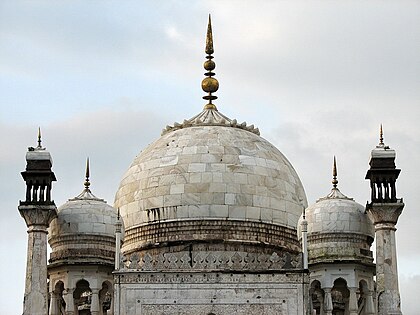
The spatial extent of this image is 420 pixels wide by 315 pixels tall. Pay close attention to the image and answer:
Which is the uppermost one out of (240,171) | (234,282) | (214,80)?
(214,80)

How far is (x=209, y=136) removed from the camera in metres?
71.7

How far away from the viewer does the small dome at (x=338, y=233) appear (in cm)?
6819

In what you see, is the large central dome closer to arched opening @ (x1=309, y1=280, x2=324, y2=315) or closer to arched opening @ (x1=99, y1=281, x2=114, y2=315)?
arched opening @ (x1=99, y1=281, x2=114, y2=315)

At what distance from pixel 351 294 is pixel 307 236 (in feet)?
8.34

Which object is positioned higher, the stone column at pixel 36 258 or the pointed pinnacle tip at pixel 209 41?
the pointed pinnacle tip at pixel 209 41

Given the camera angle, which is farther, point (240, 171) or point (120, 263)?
point (240, 171)

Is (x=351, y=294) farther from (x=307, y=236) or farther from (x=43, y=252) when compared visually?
(x=43, y=252)

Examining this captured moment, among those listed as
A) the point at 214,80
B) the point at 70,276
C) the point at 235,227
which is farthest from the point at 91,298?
the point at 214,80

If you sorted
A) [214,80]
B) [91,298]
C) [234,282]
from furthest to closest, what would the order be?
1. [214,80]
2. [91,298]
3. [234,282]

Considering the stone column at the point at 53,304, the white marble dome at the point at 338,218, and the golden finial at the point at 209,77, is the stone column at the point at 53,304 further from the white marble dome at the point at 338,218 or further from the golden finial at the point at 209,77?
the golden finial at the point at 209,77

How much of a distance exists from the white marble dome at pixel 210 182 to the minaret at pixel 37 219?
4.13m

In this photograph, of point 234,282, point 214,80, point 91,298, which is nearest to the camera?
point 234,282

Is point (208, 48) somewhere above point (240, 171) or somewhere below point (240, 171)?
above

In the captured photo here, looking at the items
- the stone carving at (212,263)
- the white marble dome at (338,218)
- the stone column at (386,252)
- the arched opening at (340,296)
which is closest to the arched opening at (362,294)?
the arched opening at (340,296)
